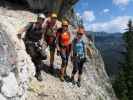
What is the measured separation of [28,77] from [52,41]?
7.66 feet

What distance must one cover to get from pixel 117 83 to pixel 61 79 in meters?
45.4

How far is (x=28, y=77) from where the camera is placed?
45.1ft

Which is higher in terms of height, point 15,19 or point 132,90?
point 15,19

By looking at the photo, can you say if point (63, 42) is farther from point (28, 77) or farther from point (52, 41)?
point (28, 77)

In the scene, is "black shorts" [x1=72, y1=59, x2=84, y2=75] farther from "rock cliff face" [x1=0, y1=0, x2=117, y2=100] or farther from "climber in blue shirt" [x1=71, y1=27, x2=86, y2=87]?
"rock cliff face" [x1=0, y1=0, x2=117, y2=100]

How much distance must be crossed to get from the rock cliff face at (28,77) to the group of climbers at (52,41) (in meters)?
0.28

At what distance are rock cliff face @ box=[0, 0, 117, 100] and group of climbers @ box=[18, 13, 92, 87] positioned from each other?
0.28 m

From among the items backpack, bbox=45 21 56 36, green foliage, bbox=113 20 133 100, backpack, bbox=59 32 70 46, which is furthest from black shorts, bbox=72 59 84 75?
green foliage, bbox=113 20 133 100

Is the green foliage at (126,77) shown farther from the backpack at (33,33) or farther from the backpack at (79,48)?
the backpack at (33,33)

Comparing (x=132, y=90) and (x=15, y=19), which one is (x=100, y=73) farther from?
(x=132, y=90)

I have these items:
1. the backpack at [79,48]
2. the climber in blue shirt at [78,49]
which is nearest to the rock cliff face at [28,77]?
the climber in blue shirt at [78,49]

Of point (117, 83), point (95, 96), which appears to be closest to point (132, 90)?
point (117, 83)

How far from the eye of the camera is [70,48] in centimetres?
1600

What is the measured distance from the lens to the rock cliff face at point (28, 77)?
449 inches
